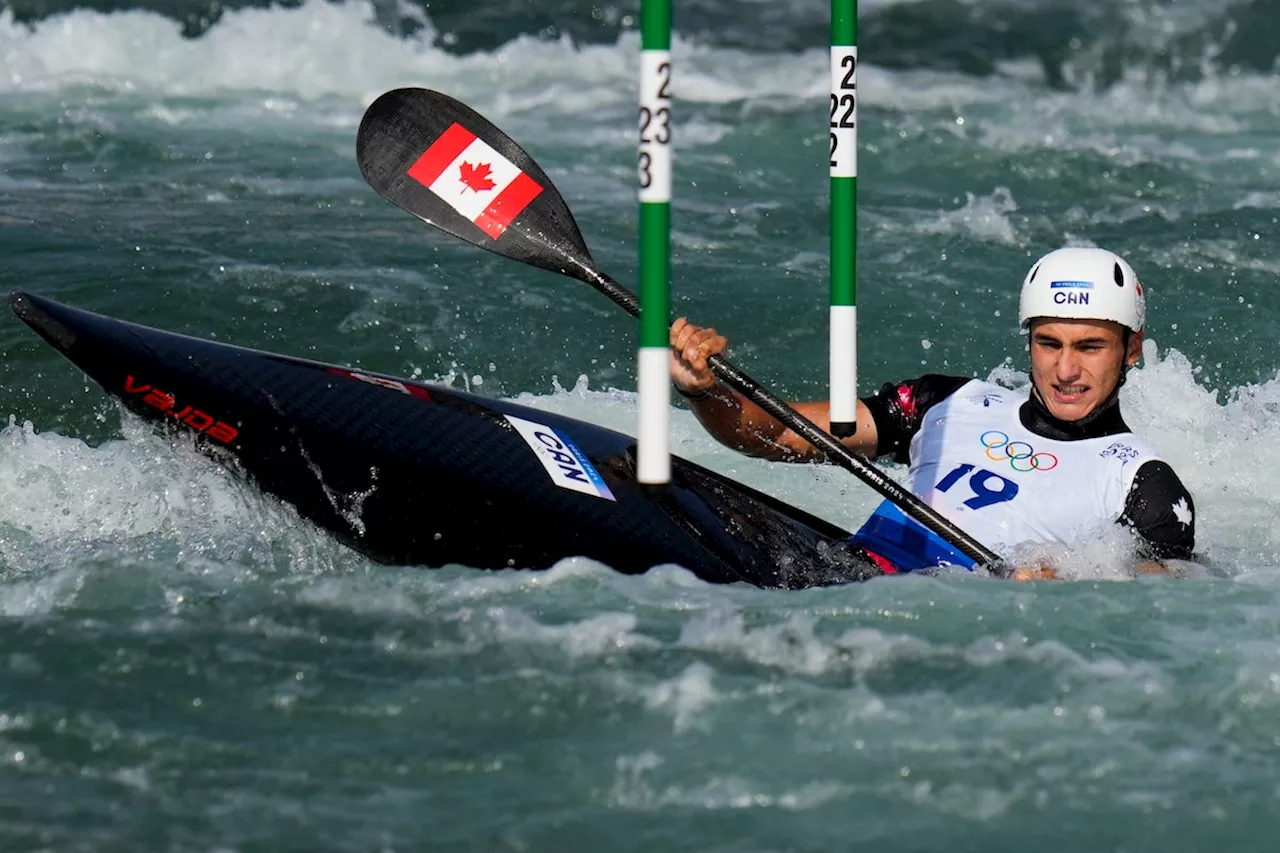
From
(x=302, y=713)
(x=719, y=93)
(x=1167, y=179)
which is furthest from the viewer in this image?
(x=719, y=93)

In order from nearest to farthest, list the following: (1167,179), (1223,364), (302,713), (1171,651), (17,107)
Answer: (302,713) < (1171,651) < (1223,364) < (1167,179) < (17,107)

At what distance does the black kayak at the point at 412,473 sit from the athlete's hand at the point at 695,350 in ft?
1.13

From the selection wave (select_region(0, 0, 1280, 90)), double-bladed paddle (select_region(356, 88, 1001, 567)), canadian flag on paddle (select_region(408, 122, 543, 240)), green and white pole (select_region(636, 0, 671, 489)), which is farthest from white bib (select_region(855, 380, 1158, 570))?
wave (select_region(0, 0, 1280, 90))

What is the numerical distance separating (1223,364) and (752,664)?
169 inches

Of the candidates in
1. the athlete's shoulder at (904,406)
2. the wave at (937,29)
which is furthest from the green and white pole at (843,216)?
the wave at (937,29)

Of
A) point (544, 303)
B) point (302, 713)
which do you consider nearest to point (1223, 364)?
point (544, 303)

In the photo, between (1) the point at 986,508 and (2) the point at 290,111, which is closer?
(1) the point at 986,508

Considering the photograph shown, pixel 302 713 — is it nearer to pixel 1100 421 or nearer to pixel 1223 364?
pixel 1100 421

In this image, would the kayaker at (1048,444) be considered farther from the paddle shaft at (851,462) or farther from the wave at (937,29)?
the wave at (937,29)

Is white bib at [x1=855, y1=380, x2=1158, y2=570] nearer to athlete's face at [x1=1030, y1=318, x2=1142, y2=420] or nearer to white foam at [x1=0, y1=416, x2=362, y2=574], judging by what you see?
athlete's face at [x1=1030, y1=318, x2=1142, y2=420]

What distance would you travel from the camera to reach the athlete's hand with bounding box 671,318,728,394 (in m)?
4.34

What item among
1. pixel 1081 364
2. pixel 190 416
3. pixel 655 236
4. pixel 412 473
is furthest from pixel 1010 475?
pixel 190 416

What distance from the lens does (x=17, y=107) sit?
1095 centimetres

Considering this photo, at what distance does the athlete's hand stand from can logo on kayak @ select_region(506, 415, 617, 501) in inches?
14.3
